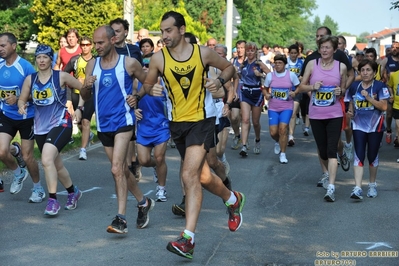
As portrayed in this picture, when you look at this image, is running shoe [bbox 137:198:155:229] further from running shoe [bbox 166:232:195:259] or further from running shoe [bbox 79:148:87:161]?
running shoe [bbox 79:148:87:161]

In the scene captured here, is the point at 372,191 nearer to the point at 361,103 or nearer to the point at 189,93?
the point at 361,103

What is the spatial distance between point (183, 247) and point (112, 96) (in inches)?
84.7

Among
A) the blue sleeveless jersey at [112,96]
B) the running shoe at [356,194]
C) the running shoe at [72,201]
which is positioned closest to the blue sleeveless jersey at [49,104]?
the running shoe at [72,201]

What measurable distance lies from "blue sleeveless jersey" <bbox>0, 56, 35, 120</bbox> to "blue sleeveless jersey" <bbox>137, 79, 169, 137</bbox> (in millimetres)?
1358

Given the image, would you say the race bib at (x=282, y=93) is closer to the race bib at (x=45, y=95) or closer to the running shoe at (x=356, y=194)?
the running shoe at (x=356, y=194)

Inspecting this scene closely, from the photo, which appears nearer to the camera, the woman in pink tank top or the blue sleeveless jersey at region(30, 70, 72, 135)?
the blue sleeveless jersey at region(30, 70, 72, 135)

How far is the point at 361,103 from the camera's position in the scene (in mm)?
10961

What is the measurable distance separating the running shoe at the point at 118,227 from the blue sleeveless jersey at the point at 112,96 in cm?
96

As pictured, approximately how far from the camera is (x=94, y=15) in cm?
2883

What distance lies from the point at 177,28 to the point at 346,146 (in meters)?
6.99

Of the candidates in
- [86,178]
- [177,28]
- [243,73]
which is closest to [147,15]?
[243,73]

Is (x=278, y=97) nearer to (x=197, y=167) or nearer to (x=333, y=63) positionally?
(x=333, y=63)

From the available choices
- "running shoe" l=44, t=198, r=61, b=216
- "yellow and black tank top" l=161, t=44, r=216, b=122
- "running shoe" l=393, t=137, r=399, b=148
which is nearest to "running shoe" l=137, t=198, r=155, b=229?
"running shoe" l=44, t=198, r=61, b=216

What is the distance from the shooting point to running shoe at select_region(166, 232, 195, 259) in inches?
282
